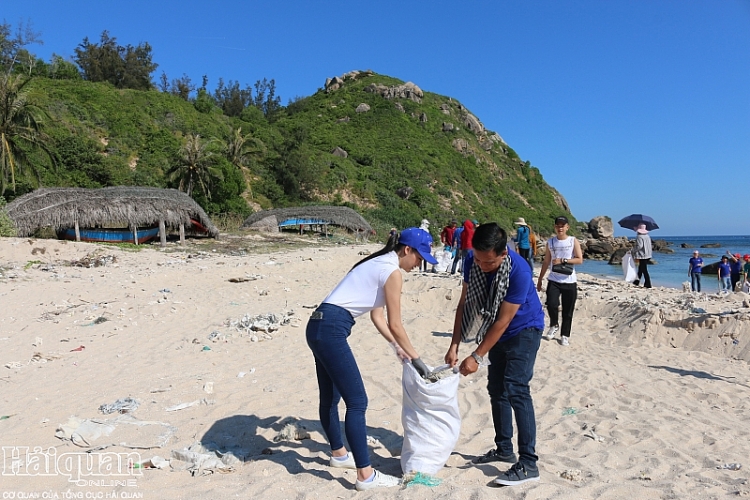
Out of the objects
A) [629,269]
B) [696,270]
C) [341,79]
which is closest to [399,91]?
[341,79]

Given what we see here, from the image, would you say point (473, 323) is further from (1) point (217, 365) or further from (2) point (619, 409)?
(1) point (217, 365)

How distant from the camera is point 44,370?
5184mm

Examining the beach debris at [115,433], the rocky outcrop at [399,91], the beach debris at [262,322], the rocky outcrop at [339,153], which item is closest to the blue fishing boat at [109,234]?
the beach debris at [262,322]

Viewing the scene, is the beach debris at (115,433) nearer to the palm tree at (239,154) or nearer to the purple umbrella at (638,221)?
the purple umbrella at (638,221)

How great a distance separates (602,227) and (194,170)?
44.1 meters

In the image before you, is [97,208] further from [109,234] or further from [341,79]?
[341,79]

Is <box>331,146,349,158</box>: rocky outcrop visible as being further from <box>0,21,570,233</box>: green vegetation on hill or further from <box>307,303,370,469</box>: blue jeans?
<box>307,303,370,469</box>: blue jeans

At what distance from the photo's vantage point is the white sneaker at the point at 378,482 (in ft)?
8.75

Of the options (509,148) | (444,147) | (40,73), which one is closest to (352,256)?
(40,73)

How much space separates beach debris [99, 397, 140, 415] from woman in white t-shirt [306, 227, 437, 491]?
2.19 meters

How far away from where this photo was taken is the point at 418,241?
276 centimetres

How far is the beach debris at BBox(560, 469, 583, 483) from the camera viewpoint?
2833 mm

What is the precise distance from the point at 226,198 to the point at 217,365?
87.6ft

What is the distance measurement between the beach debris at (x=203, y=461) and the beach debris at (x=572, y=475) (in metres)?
2.05
